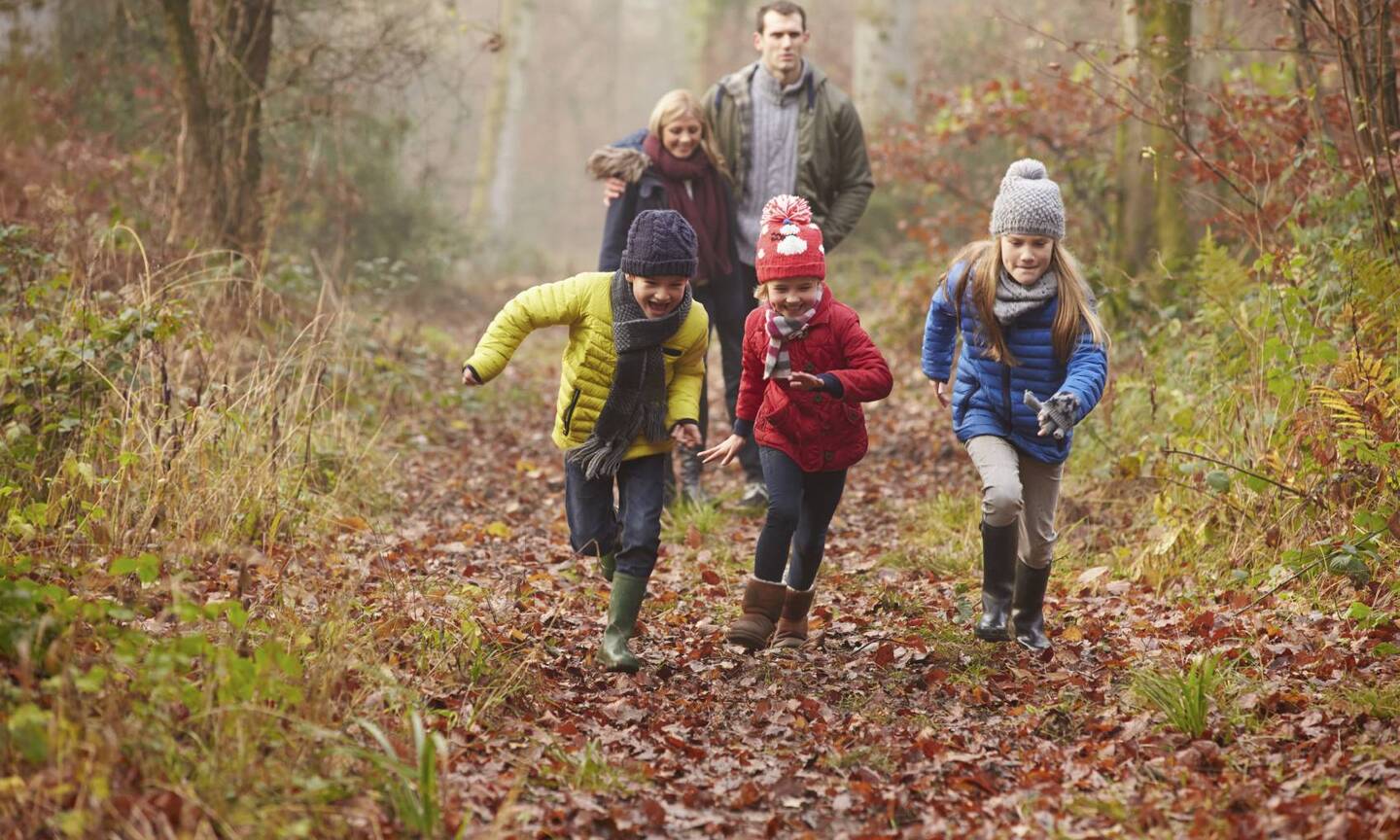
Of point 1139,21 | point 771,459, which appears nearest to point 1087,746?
point 771,459

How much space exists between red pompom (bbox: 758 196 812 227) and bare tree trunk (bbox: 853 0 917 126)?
11.1 metres

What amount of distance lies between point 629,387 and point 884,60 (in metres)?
12.0

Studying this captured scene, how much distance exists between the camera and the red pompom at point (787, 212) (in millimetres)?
5113

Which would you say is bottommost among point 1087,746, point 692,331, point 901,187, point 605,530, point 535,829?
point 535,829

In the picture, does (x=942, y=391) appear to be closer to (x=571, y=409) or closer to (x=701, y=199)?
(x=571, y=409)

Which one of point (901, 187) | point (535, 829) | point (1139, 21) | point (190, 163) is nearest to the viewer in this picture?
point (535, 829)

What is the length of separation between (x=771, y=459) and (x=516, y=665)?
4.34 feet

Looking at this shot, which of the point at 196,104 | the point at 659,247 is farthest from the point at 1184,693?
the point at 196,104

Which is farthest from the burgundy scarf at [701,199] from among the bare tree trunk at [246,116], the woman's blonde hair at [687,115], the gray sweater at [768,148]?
the bare tree trunk at [246,116]

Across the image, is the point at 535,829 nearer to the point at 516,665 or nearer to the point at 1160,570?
the point at 516,665

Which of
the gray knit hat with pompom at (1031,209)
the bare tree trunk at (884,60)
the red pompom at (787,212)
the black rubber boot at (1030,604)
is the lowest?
the black rubber boot at (1030,604)

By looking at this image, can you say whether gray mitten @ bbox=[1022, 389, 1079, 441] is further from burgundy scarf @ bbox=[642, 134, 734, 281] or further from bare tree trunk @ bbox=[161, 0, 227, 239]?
bare tree trunk @ bbox=[161, 0, 227, 239]

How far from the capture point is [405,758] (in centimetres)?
379

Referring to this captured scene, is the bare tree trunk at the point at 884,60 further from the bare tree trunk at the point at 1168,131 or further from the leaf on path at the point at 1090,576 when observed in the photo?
the leaf on path at the point at 1090,576
